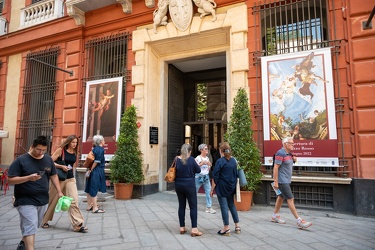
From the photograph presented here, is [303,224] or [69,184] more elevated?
[69,184]

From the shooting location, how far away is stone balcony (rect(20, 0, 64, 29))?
11102 millimetres

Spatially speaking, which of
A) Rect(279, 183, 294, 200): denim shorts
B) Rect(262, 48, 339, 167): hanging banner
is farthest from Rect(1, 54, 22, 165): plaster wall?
Rect(279, 183, 294, 200): denim shorts

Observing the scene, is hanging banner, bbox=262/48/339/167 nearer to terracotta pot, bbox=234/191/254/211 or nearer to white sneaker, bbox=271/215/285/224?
terracotta pot, bbox=234/191/254/211

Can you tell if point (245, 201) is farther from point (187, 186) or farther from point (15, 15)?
point (15, 15)

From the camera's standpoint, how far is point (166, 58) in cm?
987

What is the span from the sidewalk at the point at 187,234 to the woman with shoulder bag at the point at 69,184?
21 cm

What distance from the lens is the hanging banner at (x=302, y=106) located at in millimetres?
6598

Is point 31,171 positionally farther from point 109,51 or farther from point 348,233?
point 109,51

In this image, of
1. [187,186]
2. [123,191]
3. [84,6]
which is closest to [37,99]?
[84,6]

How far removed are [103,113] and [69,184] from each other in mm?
4868

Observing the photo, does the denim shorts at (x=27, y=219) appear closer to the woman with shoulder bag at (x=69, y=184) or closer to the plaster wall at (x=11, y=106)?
the woman with shoulder bag at (x=69, y=184)

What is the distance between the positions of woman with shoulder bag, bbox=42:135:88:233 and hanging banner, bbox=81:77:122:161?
13.1 feet

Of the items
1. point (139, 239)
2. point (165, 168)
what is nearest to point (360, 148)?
point (139, 239)

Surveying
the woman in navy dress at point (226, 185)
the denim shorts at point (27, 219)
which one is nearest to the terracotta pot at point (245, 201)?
the woman in navy dress at point (226, 185)
